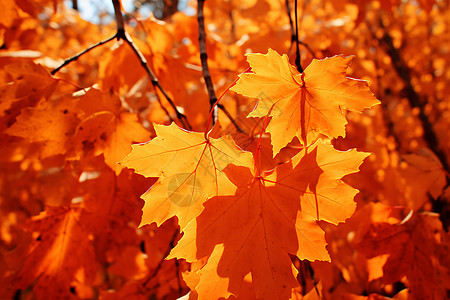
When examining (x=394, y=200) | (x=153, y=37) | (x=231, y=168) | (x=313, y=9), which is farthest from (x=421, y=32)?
(x=231, y=168)

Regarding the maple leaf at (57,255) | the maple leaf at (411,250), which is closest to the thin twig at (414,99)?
the maple leaf at (411,250)

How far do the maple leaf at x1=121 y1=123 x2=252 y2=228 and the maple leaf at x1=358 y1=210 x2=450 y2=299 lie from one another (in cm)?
62

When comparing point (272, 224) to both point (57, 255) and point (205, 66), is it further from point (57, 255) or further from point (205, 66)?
point (57, 255)

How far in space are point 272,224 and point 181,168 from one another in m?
0.25

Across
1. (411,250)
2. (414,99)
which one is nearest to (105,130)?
(411,250)

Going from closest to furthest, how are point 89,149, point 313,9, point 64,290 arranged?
point 89,149 < point 64,290 < point 313,9

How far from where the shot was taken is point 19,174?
2371 mm

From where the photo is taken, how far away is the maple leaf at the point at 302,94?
65 centimetres

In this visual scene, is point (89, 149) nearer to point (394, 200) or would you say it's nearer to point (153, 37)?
point (153, 37)

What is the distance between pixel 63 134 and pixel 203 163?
0.50m

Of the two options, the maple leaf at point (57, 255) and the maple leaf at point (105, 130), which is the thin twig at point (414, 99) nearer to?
the maple leaf at point (105, 130)

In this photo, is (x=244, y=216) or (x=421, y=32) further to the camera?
(x=421, y=32)

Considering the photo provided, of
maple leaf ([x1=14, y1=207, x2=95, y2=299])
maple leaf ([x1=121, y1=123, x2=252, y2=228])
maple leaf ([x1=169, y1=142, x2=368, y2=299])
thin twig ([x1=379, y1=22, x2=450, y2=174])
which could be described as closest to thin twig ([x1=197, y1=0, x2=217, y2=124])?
maple leaf ([x1=121, y1=123, x2=252, y2=228])

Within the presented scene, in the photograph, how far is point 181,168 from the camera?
73 cm
